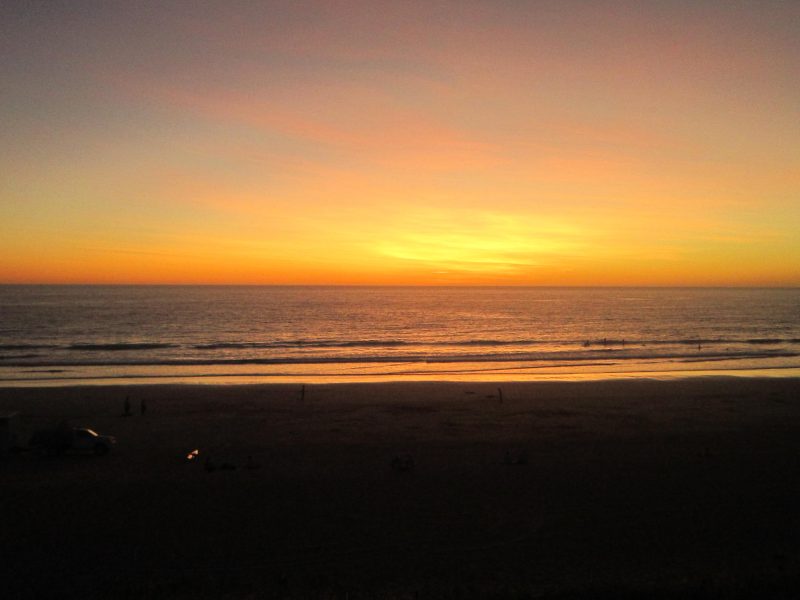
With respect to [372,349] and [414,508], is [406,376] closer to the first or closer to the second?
[372,349]

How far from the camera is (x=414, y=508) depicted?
16.0m

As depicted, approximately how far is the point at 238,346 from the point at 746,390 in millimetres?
50038

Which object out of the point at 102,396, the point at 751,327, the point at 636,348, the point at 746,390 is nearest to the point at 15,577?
the point at 102,396

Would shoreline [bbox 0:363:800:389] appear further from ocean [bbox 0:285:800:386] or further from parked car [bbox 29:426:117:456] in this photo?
parked car [bbox 29:426:117:456]

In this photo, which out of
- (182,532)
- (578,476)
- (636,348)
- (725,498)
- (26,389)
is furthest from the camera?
(636,348)

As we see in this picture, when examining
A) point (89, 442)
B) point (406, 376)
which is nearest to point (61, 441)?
point (89, 442)

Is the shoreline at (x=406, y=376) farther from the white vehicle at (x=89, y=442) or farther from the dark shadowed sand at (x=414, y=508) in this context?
the white vehicle at (x=89, y=442)

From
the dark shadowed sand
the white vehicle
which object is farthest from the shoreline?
the white vehicle

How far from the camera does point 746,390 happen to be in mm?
36500

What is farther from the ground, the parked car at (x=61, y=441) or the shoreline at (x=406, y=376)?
the parked car at (x=61, y=441)

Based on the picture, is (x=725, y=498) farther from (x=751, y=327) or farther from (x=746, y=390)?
(x=751, y=327)

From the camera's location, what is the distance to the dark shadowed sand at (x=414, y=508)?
12000mm

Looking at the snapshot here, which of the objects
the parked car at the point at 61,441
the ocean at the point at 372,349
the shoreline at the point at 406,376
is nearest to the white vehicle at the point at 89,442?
the parked car at the point at 61,441

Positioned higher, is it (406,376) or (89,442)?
(89,442)
